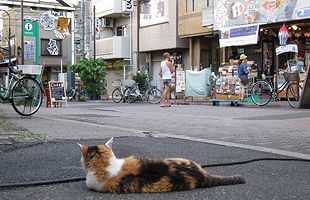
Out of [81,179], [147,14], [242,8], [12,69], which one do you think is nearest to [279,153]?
[81,179]

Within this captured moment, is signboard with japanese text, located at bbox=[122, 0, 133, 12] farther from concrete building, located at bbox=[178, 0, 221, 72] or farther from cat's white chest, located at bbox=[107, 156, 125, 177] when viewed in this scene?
cat's white chest, located at bbox=[107, 156, 125, 177]

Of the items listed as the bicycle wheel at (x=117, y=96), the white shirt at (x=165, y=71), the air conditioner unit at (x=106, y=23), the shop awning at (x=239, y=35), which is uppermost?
the air conditioner unit at (x=106, y=23)

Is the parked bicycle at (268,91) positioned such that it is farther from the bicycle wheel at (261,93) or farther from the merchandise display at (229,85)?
the merchandise display at (229,85)

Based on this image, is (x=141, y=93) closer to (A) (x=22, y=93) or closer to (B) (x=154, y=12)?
(B) (x=154, y=12)

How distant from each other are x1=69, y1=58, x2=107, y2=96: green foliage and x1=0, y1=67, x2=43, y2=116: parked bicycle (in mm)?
14498

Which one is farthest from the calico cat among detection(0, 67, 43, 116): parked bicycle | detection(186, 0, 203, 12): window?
detection(186, 0, 203, 12): window

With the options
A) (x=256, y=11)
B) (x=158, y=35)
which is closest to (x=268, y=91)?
(x=256, y=11)

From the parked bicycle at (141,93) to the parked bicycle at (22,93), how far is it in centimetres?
1060

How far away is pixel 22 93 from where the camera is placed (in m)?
9.18

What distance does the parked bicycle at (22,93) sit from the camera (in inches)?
354

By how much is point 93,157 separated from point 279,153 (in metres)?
2.88

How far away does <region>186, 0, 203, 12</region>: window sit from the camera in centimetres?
2370

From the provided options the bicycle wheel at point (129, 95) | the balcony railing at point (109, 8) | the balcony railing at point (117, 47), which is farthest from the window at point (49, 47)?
the bicycle wheel at point (129, 95)

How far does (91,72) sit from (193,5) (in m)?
6.65
